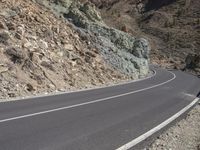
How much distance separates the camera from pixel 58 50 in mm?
28203

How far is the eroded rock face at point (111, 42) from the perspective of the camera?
35906mm

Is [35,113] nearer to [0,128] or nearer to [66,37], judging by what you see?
[0,128]

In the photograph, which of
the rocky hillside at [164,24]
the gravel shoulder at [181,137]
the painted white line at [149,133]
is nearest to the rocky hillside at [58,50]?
the painted white line at [149,133]

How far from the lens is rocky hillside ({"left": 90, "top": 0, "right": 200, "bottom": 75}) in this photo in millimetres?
79375

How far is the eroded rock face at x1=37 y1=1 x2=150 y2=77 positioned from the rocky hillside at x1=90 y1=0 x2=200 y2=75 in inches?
985

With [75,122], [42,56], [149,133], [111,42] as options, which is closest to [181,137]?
[149,133]

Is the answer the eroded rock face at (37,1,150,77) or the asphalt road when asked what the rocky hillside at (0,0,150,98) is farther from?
the asphalt road

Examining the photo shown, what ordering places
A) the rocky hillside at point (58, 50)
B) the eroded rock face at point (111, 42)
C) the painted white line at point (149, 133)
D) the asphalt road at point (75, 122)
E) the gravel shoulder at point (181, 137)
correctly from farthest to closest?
the eroded rock face at point (111, 42) < the rocky hillside at point (58, 50) < the gravel shoulder at point (181, 137) < the painted white line at point (149, 133) < the asphalt road at point (75, 122)

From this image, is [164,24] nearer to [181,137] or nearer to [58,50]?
[58,50]

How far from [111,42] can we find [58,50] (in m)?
11.5

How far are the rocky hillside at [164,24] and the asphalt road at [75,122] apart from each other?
50448mm

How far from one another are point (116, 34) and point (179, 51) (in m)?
43.6

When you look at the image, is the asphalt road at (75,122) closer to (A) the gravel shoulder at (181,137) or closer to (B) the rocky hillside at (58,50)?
(A) the gravel shoulder at (181,137)

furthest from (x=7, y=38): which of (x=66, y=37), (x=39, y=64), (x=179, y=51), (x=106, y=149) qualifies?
(x=179, y=51)
